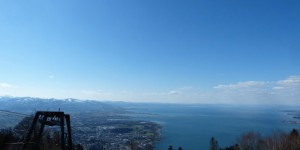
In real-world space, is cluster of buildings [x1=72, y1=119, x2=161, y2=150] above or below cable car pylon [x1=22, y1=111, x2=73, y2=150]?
below

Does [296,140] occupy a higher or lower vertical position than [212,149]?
higher

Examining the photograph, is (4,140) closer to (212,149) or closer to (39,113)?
(39,113)

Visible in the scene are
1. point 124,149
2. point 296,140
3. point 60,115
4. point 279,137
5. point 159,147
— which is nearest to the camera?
point 60,115

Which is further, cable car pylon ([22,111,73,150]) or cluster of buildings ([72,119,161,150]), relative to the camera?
cluster of buildings ([72,119,161,150])

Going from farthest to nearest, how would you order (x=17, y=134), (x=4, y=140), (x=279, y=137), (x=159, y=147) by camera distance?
1. (x=159, y=147)
2. (x=17, y=134)
3. (x=279, y=137)
4. (x=4, y=140)

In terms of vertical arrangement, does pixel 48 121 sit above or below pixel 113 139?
above

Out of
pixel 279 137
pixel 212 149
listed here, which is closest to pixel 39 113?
pixel 279 137

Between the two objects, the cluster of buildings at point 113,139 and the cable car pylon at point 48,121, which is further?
the cluster of buildings at point 113,139

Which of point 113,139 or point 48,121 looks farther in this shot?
point 113,139

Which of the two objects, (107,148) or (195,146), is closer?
(107,148)

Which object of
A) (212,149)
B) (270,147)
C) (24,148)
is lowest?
(212,149)

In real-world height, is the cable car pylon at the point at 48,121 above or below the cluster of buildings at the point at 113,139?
above
